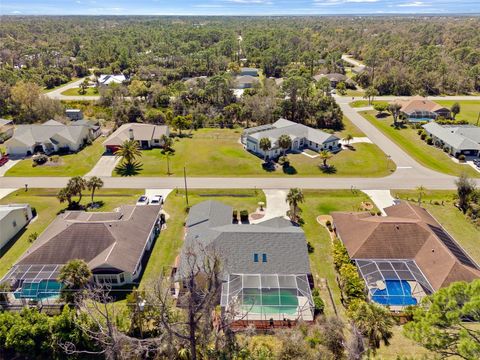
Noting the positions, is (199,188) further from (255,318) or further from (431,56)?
(431,56)

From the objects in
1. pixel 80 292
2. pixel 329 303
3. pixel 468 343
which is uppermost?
pixel 468 343

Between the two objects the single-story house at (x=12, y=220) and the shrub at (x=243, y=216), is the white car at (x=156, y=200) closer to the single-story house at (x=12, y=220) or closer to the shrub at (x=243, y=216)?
the shrub at (x=243, y=216)

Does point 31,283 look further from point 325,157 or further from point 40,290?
point 325,157

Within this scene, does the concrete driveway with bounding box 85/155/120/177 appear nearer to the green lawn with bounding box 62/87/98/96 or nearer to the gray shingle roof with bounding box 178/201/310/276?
the gray shingle roof with bounding box 178/201/310/276

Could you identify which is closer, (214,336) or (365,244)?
(214,336)

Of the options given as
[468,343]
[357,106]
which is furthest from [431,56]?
[468,343]

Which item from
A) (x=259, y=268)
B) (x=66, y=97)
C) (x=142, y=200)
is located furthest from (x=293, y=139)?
(x=66, y=97)

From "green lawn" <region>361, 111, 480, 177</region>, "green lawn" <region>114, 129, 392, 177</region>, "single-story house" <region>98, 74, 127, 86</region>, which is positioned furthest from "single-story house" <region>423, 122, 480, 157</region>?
"single-story house" <region>98, 74, 127, 86</region>
